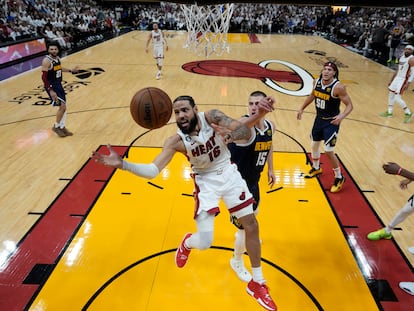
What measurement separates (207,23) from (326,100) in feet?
34.2

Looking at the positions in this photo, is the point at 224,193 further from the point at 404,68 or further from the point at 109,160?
the point at 404,68

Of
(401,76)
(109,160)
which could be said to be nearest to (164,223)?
(109,160)

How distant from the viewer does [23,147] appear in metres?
6.39

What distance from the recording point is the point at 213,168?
116 inches

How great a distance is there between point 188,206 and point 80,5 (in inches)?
958

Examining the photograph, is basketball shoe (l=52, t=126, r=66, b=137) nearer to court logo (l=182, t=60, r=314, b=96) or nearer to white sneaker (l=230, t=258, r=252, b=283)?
white sneaker (l=230, t=258, r=252, b=283)

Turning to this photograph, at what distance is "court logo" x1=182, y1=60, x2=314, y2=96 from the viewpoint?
35.3ft

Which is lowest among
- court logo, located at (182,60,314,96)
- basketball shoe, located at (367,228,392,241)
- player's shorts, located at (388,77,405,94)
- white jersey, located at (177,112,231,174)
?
court logo, located at (182,60,314,96)

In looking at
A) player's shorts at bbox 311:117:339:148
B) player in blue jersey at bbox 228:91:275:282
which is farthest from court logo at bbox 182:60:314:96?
player in blue jersey at bbox 228:91:275:282

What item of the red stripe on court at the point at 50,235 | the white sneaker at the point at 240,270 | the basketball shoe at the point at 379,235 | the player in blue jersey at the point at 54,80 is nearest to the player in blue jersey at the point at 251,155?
the white sneaker at the point at 240,270

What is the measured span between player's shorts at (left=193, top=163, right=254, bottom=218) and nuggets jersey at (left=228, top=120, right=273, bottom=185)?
0.96 ft

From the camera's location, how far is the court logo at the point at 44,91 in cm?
896

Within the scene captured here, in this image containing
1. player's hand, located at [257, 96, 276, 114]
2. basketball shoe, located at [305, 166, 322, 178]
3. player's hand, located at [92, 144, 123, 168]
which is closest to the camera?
player's hand, located at [92, 144, 123, 168]

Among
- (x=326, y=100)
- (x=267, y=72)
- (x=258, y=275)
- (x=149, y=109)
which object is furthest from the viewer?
(x=267, y=72)
